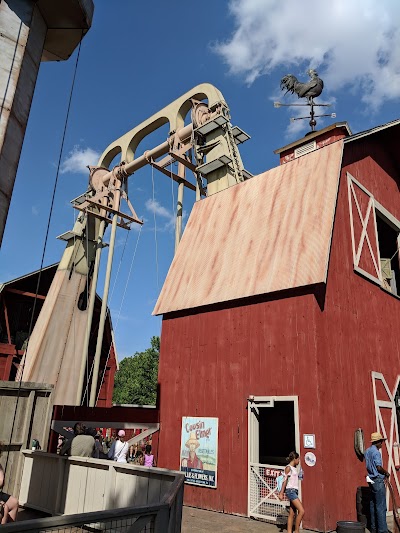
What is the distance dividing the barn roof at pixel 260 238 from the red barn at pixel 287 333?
0.14 ft

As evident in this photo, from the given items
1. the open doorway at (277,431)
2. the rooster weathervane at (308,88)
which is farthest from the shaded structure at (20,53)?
the rooster weathervane at (308,88)

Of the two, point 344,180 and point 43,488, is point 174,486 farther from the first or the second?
point 344,180

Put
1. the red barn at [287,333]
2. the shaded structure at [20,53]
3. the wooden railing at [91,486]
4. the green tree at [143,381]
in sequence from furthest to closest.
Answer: the green tree at [143,381]
the red barn at [287,333]
the wooden railing at [91,486]
the shaded structure at [20,53]

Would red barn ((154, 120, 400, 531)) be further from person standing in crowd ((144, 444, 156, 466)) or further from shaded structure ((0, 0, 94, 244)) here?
shaded structure ((0, 0, 94, 244))

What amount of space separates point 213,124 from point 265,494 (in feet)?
45.4

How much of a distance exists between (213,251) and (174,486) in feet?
33.5

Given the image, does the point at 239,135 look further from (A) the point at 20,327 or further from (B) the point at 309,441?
(A) the point at 20,327

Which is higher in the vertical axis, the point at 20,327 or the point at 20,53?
the point at 20,327

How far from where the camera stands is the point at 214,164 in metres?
17.2

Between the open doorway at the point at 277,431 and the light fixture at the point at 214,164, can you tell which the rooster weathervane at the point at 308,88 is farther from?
the open doorway at the point at 277,431

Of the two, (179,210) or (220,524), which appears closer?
(220,524)

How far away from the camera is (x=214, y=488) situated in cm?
1170

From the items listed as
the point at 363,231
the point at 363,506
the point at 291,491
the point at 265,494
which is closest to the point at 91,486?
the point at 291,491

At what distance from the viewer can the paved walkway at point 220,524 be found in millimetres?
9352
